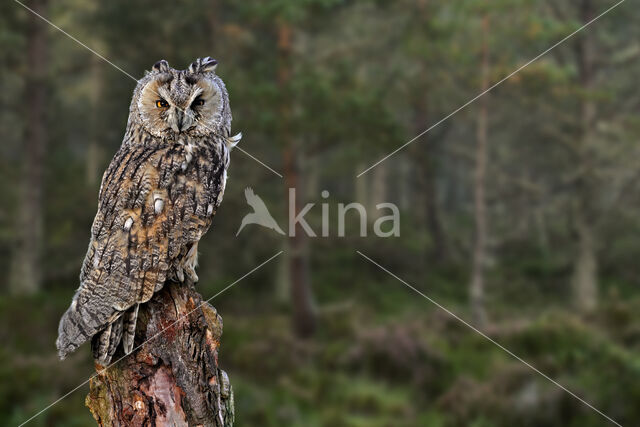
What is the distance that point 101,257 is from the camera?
2516 mm

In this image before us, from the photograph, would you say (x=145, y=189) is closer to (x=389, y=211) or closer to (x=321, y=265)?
(x=321, y=265)

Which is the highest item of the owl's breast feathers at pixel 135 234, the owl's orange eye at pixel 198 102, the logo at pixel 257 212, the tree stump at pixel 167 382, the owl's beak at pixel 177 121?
the owl's orange eye at pixel 198 102

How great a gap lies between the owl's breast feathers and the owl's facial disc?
140 mm

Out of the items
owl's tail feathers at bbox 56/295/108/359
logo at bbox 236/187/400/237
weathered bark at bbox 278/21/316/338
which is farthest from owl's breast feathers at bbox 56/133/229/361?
weathered bark at bbox 278/21/316/338

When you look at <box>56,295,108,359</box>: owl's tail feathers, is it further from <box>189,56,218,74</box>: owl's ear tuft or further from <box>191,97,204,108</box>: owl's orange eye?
<box>189,56,218,74</box>: owl's ear tuft

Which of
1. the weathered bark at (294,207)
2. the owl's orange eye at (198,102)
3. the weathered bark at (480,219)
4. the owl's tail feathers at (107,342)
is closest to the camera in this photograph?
the owl's tail feathers at (107,342)

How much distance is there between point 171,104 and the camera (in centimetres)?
271

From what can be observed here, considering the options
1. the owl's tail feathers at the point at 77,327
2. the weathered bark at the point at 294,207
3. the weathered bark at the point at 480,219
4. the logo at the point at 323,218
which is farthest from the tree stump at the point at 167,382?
the weathered bark at the point at 480,219

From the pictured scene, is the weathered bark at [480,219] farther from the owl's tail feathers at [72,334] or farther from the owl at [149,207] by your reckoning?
the owl's tail feathers at [72,334]

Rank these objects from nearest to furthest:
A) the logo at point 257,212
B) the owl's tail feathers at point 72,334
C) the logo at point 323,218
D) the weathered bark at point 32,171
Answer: the owl's tail feathers at point 72,334 → the logo at point 257,212 → the logo at point 323,218 → the weathered bark at point 32,171

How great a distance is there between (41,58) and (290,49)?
4.85m

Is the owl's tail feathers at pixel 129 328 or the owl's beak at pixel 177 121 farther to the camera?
the owl's beak at pixel 177 121

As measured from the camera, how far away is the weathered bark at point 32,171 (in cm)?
1066

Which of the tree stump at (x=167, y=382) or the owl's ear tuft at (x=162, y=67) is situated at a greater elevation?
the owl's ear tuft at (x=162, y=67)
